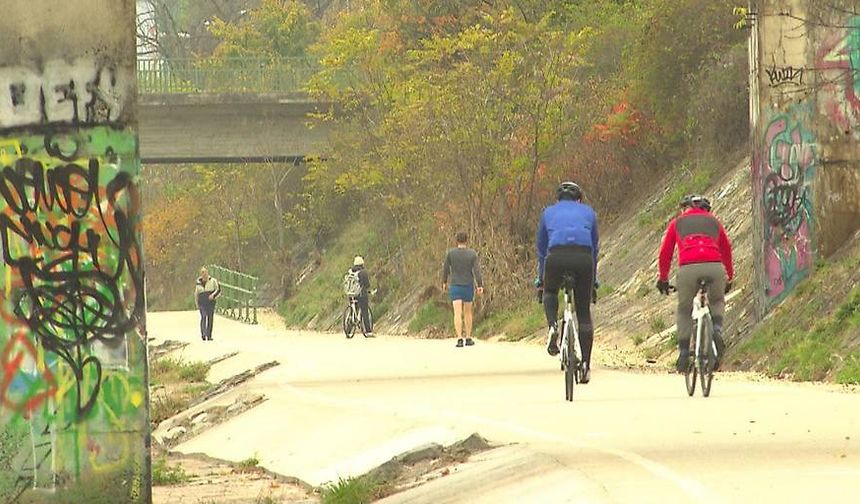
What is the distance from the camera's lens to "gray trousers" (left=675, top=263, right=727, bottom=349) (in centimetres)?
1889

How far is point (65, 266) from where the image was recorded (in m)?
13.4

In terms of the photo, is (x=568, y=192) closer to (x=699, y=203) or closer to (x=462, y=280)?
(x=699, y=203)

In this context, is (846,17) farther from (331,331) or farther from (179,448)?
(331,331)

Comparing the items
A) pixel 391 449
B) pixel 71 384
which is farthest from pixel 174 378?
pixel 71 384

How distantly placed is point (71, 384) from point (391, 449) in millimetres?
3617

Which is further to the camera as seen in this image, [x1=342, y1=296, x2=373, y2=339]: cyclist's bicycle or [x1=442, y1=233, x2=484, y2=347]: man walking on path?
[x1=342, y1=296, x2=373, y2=339]: cyclist's bicycle

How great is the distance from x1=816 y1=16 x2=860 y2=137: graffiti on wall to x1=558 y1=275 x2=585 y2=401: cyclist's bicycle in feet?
25.3

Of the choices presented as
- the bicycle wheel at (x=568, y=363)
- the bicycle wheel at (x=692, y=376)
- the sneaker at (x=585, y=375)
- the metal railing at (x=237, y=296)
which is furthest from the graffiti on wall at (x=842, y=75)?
the metal railing at (x=237, y=296)

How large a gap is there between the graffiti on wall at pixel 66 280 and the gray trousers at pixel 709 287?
268 inches

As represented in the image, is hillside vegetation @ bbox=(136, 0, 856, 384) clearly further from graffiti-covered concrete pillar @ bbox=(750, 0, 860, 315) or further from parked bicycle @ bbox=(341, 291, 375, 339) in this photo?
parked bicycle @ bbox=(341, 291, 375, 339)

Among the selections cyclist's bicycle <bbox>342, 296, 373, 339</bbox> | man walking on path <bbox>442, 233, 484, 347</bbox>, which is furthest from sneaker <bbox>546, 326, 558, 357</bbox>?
cyclist's bicycle <bbox>342, 296, 373, 339</bbox>

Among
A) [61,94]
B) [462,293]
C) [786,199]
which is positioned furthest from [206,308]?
[61,94]

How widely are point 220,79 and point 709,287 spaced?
45635 mm

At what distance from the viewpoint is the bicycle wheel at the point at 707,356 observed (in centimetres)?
1873
